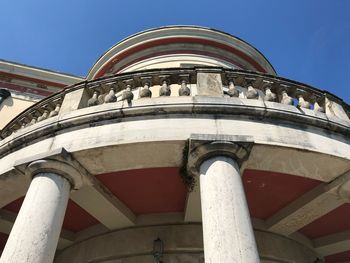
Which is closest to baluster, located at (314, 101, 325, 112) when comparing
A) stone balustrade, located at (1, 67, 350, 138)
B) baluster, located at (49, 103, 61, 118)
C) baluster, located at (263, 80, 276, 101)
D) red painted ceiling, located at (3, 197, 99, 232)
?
stone balustrade, located at (1, 67, 350, 138)

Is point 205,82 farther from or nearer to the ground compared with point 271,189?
farther from the ground

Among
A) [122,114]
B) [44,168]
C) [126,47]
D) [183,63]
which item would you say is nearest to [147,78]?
[122,114]

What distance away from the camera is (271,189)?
21.5 feet

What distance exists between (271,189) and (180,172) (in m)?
2.20

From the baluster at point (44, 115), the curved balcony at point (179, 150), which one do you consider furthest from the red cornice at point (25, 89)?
the baluster at point (44, 115)

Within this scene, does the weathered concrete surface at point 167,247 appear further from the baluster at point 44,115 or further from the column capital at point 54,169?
the baluster at point 44,115

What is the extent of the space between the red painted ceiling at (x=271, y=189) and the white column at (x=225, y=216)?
63.5 inches

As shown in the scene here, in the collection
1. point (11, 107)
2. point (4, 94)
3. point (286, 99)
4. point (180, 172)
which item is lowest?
point (180, 172)

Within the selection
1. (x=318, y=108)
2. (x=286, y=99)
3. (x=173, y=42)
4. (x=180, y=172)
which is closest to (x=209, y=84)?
(x=286, y=99)

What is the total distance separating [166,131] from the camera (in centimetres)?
514

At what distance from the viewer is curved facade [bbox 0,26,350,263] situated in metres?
4.49

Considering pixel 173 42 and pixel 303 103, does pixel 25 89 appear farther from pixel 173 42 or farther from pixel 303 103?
pixel 303 103

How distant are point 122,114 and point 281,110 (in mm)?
2629

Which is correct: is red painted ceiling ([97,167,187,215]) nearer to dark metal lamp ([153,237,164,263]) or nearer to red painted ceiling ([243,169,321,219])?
dark metal lamp ([153,237,164,263])
